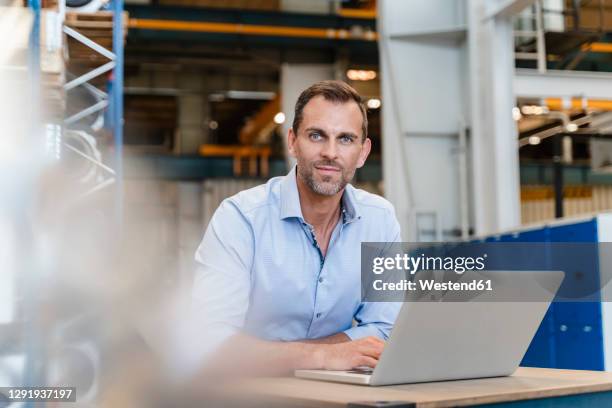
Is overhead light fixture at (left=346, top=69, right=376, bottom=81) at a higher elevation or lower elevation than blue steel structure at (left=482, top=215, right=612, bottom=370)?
higher

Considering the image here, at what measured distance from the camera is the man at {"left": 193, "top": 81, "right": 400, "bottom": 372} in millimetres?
1947

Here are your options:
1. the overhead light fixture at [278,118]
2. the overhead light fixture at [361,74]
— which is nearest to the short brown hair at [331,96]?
the overhead light fixture at [361,74]

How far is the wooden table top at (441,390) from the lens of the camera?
1.29 meters

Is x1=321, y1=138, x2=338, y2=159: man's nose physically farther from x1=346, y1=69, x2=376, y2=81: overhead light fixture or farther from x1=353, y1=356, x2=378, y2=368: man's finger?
x1=346, y1=69, x2=376, y2=81: overhead light fixture

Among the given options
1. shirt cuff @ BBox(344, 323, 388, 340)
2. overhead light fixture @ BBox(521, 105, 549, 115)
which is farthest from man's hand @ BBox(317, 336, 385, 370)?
overhead light fixture @ BBox(521, 105, 549, 115)

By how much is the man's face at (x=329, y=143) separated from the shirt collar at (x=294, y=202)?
0.06 metres

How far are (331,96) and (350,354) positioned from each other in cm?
71

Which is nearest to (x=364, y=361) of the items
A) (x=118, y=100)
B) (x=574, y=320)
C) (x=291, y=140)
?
(x=291, y=140)

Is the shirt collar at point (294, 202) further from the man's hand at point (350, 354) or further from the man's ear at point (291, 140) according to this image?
the man's hand at point (350, 354)

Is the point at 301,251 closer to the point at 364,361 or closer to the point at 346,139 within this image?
the point at 346,139

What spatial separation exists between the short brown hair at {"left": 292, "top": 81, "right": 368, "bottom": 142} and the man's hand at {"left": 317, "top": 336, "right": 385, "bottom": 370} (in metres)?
0.59

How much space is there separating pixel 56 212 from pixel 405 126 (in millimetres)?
3645

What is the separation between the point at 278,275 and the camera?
6.58 ft

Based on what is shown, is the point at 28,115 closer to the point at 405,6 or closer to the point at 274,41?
the point at 405,6
